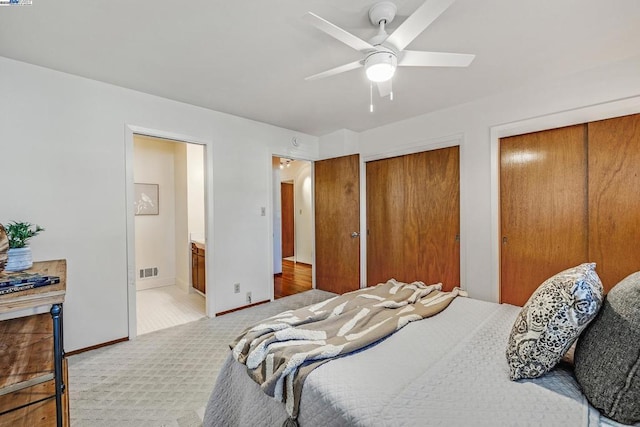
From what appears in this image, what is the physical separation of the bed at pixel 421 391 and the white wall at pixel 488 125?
1.68 meters

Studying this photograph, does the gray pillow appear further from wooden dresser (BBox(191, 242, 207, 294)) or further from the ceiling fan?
wooden dresser (BBox(191, 242, 207, 294))

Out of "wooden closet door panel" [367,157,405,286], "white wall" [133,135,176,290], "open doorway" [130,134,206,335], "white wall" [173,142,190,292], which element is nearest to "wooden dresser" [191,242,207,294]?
"open doorway" [130,134,206,335]

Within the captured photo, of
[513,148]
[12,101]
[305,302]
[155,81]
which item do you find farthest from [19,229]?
[513,148]

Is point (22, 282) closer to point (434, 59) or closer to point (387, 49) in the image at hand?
point (387, 49)

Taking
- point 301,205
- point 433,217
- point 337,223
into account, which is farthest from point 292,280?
point 433,217

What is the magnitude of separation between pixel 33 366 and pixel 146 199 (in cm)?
335

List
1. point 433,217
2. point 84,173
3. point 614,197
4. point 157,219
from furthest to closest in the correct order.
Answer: point 157,219 < point 433,217 < point 84,173 < point 614,197

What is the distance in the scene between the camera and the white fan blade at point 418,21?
1.20 meters

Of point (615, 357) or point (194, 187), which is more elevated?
point (194, 187)

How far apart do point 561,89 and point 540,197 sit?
95 centimetres

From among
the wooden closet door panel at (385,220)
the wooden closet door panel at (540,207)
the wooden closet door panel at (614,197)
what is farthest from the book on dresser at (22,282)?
the wooden closet door panel at (614,197)

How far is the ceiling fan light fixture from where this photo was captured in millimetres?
1604

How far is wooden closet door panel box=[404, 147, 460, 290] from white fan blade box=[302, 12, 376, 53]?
2094 millimetres

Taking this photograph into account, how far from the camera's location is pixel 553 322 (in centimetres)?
99
